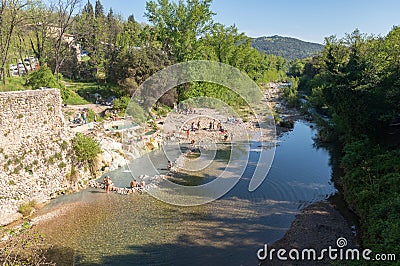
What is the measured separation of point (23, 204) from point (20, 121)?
166 inches

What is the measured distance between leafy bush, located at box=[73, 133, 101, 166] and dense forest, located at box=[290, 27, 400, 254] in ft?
49.4

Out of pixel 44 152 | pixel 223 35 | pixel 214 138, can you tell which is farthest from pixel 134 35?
pixel 44 152

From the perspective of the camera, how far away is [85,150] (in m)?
18.7

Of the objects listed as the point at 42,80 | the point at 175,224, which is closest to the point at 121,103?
the point at 42,80

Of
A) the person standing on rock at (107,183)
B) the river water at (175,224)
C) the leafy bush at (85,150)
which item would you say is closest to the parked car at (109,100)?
the leafy bush at (85,150)

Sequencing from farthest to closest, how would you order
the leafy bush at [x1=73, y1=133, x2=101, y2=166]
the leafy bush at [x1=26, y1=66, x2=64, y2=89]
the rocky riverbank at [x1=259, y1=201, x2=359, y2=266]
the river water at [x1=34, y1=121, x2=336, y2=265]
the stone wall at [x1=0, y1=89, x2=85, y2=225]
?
the leafy bush at [x1=26, y1=66, x2=64, y2=89] < the leafy bush at [x1=73, y1=133, x2=101, y2=166] < the stone wall at [x1=0, y1=89, x2=85, y2=225] < the rocky riverbank at [x1=259, y1=201, x2=359, y2=266] < the river water at [x1=34, y1=121, x2=336, y2=265]

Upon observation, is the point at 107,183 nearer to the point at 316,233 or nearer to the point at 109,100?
the point at 316,233

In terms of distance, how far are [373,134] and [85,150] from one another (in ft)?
58.9

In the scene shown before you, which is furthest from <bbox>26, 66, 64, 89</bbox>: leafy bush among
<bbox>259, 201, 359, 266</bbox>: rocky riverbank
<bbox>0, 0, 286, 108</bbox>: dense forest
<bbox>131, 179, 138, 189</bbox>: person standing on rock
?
<bbox>259, 201, 359, 266</bbox>: rocky riverbank

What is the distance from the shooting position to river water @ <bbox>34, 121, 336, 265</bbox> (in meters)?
12.2

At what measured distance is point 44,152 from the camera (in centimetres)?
1683

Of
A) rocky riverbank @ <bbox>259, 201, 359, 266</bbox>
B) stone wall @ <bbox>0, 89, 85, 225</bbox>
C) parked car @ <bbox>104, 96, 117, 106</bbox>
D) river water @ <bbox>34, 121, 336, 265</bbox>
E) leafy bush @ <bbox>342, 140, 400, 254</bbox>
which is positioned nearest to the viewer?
leafy bush @ <bbox>342, 140, 400, 254</bbox>

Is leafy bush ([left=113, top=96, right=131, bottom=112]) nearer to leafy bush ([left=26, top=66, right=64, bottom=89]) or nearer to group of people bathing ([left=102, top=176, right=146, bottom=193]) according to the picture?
leafy bush ([left=26, top=66, right=64, bottom=89])

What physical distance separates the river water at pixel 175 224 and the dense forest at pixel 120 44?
47.2ft
